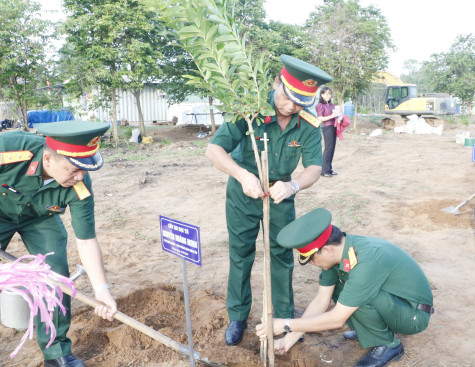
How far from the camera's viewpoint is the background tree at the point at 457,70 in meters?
29.3

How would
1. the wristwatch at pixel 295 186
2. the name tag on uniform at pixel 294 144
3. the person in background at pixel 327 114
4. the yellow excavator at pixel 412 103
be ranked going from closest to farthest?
the wristwatch at pixel 295 186 → the name tag on uniform at pixel 294 144 → the person in background at pixel 327 114 → the yellow excavator at pixel 412 103

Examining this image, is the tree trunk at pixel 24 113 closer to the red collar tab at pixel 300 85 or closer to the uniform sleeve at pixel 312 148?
the uniform sleeve at pixel 312 148

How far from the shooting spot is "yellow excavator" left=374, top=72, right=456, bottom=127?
2197 centimetres

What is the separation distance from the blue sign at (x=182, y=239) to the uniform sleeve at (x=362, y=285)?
873 millimetres

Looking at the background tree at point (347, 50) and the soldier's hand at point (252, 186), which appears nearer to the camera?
the soldier's hand at point (252, 186)

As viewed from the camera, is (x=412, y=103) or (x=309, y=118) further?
(x=412, y=103)

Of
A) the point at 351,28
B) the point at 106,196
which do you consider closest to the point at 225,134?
the point at 106,196

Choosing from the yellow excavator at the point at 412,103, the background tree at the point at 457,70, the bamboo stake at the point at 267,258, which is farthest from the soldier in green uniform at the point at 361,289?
the background tree at the point at 457,70

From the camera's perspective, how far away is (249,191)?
2350mm

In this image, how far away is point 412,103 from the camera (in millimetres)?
22391

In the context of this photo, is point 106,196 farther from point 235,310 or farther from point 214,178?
point 235,310

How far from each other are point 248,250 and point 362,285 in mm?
893

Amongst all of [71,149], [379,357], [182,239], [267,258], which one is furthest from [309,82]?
[379,357]

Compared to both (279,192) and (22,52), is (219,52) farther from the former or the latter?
(22,52)
